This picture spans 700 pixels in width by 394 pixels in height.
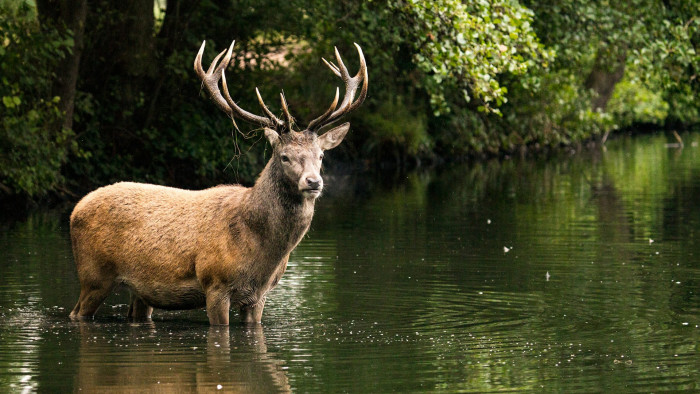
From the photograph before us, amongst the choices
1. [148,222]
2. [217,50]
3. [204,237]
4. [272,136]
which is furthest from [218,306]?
[217,50]

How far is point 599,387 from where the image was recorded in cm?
909

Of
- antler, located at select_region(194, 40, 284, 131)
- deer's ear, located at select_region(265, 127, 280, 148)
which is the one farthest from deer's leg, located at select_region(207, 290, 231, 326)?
antler, located at select_region(194, 40, 284, 131)

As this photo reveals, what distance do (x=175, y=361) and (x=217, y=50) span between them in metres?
17.7

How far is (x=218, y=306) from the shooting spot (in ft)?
38.0

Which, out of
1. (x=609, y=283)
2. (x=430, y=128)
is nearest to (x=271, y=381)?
(x=609, y=283)

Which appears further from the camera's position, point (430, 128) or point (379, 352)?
point (430, 128)

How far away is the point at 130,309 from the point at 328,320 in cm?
203

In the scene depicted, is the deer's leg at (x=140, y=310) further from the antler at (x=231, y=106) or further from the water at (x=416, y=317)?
the antler at (x=231, y=106)

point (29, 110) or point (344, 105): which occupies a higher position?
point (29, 110)

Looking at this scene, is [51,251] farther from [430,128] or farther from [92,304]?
[430,128]

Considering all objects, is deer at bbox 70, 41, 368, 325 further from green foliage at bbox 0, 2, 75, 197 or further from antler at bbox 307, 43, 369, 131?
green foliage at bbox 0, 2, 75, 197

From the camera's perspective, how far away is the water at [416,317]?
955 centimetres

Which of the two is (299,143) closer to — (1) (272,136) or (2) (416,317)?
(1) (272,136)

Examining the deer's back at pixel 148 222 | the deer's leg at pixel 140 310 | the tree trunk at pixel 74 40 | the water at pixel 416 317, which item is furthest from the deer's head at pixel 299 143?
the tree trunk at pixel 74 40
